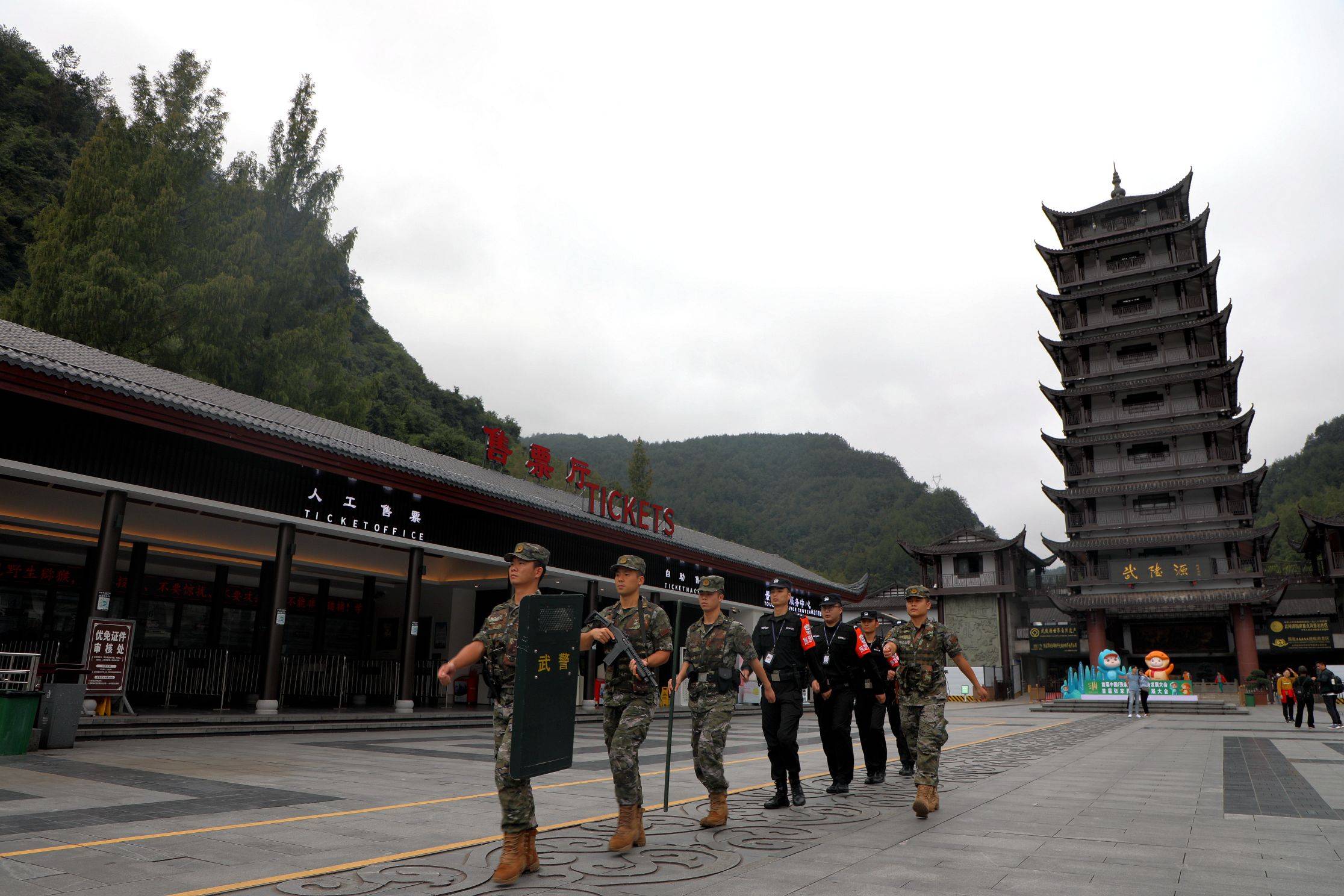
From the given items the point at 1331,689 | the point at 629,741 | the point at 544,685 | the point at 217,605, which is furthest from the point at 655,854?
the point at 1331,689

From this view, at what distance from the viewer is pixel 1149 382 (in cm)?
4456

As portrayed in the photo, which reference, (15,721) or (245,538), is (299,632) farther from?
(15,721)

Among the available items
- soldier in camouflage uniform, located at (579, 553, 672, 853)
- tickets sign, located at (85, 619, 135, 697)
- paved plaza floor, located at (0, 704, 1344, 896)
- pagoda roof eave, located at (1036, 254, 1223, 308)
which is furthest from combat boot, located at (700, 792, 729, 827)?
pagoda roof eave, located at (1036, 254, 1223, 308)

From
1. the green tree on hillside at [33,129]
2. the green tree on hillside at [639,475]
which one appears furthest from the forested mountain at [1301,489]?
the green tree on hillside at [33,129]

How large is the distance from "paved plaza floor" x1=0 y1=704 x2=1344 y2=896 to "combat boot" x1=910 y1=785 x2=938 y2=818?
16 centimetres

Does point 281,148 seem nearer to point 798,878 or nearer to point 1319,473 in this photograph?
point 798,878

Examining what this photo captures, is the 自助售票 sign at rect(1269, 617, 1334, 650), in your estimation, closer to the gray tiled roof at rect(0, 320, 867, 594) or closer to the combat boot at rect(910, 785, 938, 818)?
the gray tiled roof at rect(0, 320, 867, 594)

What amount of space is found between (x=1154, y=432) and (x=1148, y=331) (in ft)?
18.7

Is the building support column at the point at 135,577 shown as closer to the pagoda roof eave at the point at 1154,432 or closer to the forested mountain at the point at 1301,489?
the pagoda roof eave at the point at 1154,432

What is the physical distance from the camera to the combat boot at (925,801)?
6.69 metres

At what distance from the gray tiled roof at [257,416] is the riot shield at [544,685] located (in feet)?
35.2

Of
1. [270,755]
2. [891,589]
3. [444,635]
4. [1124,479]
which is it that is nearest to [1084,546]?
[1124,479]

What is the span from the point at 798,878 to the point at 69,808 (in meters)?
5.50

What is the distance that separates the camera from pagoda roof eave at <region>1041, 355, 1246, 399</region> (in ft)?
141
